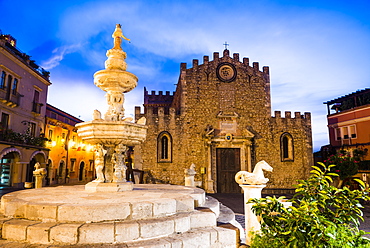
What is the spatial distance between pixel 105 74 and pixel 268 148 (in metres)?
14.6

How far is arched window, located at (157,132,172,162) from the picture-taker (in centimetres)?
1686

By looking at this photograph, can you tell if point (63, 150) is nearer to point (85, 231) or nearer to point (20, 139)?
point (20, 139)

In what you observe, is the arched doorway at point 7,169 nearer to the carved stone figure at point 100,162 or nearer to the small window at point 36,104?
the small window at point 36,104

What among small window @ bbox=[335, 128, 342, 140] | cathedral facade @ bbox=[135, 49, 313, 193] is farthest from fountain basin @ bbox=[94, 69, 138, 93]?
small window @ bbox=[335, 128, 342, 140]

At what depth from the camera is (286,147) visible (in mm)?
18312

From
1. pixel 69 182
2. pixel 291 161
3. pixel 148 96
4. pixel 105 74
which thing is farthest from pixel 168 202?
pixel 148 96

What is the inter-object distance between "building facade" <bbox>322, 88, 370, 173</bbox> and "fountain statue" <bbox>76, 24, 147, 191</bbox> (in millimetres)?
20578

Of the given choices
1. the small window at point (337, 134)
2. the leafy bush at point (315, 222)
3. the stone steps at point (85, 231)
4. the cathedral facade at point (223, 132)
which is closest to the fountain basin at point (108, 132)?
the stone steps at point (85, 231)

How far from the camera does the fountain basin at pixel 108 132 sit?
213 inches

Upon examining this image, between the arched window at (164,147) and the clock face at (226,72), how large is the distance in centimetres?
604

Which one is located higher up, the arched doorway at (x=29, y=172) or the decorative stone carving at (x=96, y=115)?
the decorative stone carving at (x=96, y=115)

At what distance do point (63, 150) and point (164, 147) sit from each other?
48.8 feet

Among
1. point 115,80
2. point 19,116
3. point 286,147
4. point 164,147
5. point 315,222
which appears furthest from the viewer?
point 19,116

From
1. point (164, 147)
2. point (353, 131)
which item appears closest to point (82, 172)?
point (164, 147)
